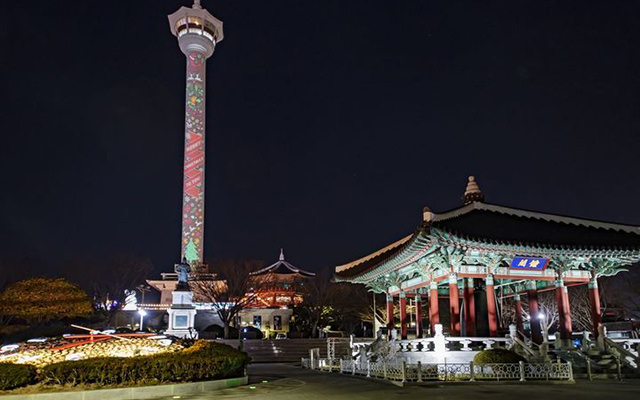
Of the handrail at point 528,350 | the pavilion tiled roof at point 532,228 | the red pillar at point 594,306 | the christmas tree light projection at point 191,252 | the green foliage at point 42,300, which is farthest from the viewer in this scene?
the christmas tree light projection at point 191,252

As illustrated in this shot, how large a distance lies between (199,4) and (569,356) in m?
86.2

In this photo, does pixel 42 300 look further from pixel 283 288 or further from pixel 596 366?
pixel 596 366

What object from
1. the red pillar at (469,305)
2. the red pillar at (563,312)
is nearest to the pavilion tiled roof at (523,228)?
the red pillar at (563,312)

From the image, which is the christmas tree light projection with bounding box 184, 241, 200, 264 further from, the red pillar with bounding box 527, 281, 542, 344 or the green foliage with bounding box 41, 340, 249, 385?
the green foliage with bounding box 41, 340, 249, 385

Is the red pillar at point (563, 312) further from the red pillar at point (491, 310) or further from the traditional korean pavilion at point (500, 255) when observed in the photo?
the red pillar at point (491, 310)

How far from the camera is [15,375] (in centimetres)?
1228

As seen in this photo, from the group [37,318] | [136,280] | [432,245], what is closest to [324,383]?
[432,245]

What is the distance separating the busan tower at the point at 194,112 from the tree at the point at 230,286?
11523 millimetres

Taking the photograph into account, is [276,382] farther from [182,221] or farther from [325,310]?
[182,221]

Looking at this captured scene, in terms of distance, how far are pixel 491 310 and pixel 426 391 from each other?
354 inches

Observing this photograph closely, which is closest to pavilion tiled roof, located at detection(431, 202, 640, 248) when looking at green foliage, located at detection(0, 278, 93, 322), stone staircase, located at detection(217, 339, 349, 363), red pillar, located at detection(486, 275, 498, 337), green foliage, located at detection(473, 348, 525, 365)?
red pillar, located at detection(486, 275, 498, 337)

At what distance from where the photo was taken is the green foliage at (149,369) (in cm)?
1273

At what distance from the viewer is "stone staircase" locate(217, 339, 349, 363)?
3697 cm

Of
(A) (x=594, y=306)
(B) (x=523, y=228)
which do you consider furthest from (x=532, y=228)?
(A) (x=594, y=306)
